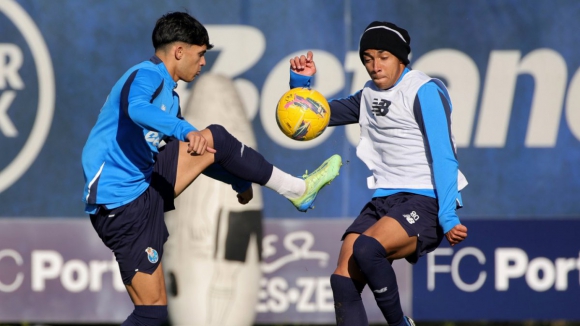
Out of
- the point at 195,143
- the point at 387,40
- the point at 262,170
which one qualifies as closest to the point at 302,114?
the point at 262,170

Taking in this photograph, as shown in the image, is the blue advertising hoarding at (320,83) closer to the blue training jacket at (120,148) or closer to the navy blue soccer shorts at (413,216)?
the navy blue soccer shorts at (413,216)

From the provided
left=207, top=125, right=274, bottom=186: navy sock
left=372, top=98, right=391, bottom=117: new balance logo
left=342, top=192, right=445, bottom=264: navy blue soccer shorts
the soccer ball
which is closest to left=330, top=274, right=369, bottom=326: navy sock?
left=342, top=192, right=445, bottom=264: navy blue soccer shorts

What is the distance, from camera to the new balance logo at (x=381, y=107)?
498 cm

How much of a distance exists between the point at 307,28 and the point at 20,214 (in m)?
2.76

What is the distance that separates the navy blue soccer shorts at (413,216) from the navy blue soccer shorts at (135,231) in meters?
1.11

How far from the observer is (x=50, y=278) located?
23.1 ft

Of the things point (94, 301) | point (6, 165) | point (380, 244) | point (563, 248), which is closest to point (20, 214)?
point (6, 165)

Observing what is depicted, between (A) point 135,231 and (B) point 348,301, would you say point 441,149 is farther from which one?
(A) point 135,231

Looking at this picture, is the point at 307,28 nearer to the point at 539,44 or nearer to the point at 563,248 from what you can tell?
the point at 539,44

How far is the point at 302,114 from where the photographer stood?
16.6ft

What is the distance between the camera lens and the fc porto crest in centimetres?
485

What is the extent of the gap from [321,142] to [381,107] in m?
2.14

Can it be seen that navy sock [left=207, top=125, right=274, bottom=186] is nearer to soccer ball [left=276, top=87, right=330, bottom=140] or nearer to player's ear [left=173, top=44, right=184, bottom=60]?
soccer ball [left=276, top=87, right=330, bottom=140]

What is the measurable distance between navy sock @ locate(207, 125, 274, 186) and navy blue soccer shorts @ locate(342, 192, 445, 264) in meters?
0.62
